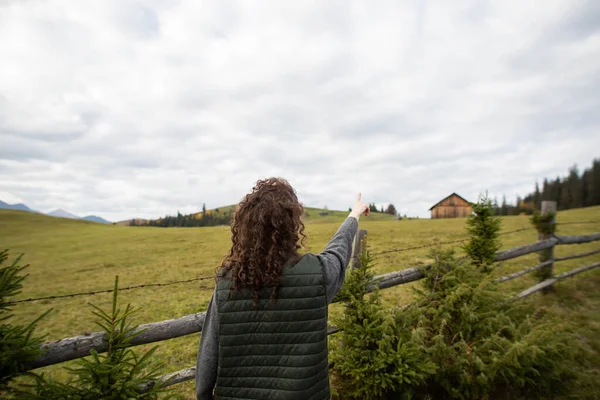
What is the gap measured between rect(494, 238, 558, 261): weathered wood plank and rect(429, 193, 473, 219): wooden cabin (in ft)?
235

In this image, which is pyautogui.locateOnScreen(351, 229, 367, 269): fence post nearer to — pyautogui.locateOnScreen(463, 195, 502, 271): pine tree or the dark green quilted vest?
the dark green quilted vest

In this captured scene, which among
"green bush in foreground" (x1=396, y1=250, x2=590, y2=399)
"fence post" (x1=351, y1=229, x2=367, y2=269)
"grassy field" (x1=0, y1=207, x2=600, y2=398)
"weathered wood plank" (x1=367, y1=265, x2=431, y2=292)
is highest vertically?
"fence post" (x1=351, y1=229, x2=367, y2=269)

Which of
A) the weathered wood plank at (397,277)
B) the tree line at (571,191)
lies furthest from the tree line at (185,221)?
the weathered wood plank at (397,277)

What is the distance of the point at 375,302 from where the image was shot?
3.79 meters

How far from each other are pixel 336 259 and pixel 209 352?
43.9 inches

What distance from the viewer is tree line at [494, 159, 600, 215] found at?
6975 centimetres

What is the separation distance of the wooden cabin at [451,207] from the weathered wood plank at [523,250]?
71.7 meters

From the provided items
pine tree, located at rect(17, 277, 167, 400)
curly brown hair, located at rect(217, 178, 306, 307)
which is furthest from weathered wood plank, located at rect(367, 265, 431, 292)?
pine tree, located at rect(17, 277, 167, 400)

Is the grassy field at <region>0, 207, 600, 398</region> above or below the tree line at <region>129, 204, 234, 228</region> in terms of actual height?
below

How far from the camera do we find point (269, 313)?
1995mm

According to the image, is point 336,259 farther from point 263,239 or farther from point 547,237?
point 547,237

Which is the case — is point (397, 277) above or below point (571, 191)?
below

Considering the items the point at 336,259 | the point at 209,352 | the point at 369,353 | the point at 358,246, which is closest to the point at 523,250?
the point at 358,246

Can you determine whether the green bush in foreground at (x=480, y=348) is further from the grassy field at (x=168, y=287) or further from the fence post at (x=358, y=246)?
the grassy field at (x=168, y=287)
